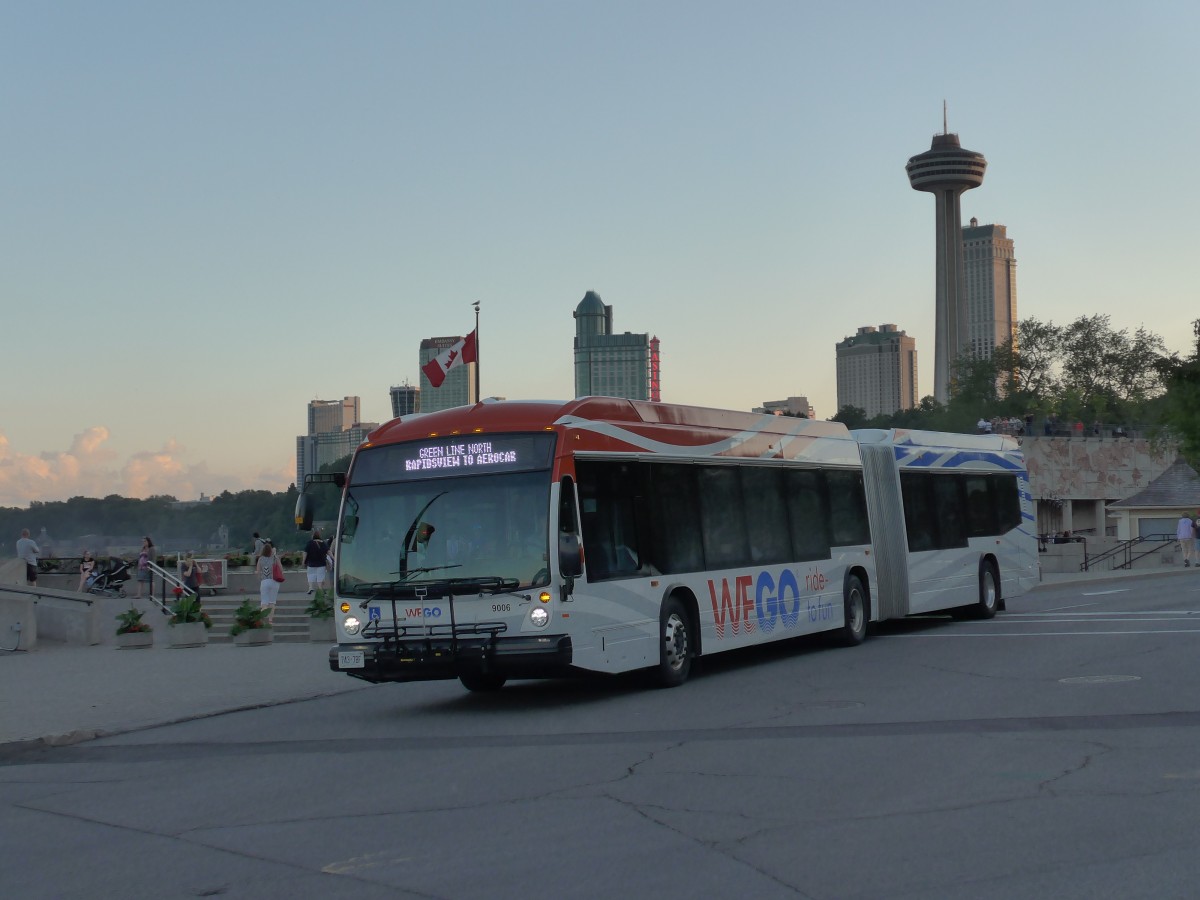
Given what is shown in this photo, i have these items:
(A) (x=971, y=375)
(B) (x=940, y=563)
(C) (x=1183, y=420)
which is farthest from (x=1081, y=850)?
(A) (x=971, y=375)

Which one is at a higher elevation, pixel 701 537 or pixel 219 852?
pixel 701 537

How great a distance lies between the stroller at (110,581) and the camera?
37875 mm

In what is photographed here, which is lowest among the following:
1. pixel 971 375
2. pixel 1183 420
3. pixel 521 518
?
pixel 521 518

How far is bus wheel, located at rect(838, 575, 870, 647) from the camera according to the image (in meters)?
20.0

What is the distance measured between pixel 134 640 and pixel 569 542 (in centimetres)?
1279

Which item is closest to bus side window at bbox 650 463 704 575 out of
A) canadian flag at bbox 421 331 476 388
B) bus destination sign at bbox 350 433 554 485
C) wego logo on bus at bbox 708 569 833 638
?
wego logo on bus at bbox 708 569 833 638

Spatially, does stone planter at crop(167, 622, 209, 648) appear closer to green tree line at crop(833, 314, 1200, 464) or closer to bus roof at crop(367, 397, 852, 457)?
bus roof at crop(367, 397, 852, 457)

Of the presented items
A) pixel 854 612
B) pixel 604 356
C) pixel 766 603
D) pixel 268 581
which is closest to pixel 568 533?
pixel 766 603

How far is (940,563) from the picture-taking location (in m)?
23.0

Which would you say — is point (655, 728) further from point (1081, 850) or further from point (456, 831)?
point (1081, 850)

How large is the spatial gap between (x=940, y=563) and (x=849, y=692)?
914 centimetres

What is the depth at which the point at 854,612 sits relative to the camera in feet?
66.4

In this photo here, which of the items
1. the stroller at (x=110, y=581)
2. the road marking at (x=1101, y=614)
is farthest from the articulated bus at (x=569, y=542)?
the stroller at (x=110, y=581)

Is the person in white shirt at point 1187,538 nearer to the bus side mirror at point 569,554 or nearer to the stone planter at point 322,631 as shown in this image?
the stone planter at point 322,631
